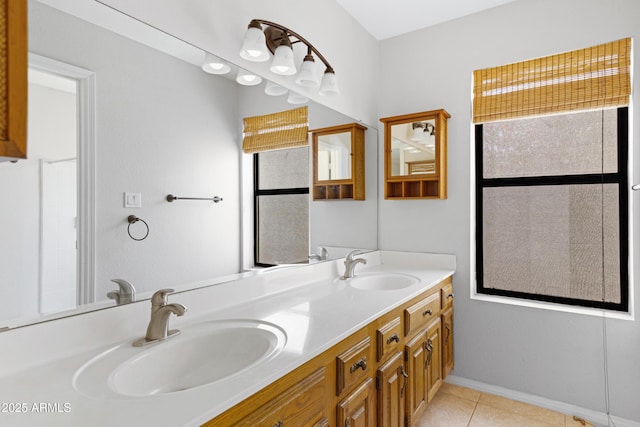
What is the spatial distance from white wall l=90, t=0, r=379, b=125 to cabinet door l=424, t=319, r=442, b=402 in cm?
149

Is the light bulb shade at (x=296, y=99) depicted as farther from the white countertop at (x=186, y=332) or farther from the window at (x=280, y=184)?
the white countertop at (x=186, y=332)

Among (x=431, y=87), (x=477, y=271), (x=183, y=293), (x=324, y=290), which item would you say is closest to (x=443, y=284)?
(x=477, y=271)

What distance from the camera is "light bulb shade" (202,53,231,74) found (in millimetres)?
1505

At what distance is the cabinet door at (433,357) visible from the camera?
2.02 meters

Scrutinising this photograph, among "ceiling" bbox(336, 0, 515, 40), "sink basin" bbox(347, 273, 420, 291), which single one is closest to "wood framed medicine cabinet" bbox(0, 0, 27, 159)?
"sink basin" bbox(347, 273, 420, 291)

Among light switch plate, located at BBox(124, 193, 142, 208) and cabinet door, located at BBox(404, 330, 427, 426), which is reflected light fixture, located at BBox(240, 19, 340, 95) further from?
cabinet door, located at BBox(404, 330, 427, 426)

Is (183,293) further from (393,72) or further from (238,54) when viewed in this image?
(393,72)

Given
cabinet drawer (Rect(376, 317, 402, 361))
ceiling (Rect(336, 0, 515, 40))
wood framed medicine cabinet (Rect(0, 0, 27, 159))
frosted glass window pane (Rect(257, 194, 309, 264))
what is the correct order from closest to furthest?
1. wood framed medicine cabinet (Rect(0, 0, 27, 159))
2. cabinet drawer (Rect(376, 317, 402, 361))
3. frosted glass window pane (Rect(257, 194, 309, 264))
4. ceiling (Rect(336, 0, 515, 40))

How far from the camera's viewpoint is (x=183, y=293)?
1.38 metres

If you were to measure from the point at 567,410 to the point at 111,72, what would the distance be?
288cm

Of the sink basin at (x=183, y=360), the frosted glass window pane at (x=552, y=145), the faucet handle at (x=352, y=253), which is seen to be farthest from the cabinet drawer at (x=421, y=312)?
the frosted glass window pane at (x=552, y=145)

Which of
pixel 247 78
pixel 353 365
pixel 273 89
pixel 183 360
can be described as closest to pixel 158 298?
pixel 183 360

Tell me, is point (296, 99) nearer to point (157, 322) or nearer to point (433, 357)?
point (157, 322)

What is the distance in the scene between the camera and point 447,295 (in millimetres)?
2381
